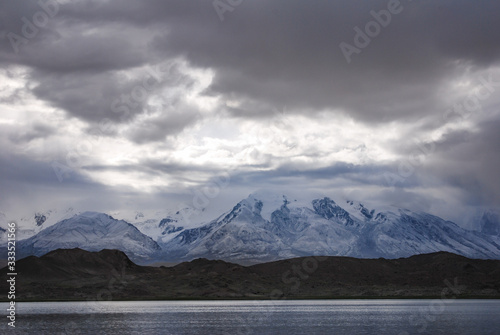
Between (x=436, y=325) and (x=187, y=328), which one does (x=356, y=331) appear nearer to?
(x=436, y=325)

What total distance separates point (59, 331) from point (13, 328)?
13692 mm

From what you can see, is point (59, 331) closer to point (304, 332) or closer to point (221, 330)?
point (221, 330)

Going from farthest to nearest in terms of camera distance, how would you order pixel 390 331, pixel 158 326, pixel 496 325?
pixel 158 326, pixel 496 325, pixel 390 331

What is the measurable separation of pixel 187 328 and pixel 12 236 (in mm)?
42871

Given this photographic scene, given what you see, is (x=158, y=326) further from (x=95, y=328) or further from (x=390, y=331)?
(x=390, y=331)

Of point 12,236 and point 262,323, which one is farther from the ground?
point 12,236

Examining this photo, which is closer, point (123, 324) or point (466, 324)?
point (466, 324)

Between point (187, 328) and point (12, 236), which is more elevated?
point (12, 236)

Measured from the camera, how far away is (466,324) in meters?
130

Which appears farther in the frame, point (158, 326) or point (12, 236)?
point (158, 326)

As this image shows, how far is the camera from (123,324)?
14588 centimetres

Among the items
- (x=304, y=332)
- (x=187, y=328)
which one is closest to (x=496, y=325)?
(x=304, y=332)

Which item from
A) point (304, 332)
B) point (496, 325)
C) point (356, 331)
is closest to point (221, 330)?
point (304, 332)

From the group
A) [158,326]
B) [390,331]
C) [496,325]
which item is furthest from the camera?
[158,326]
